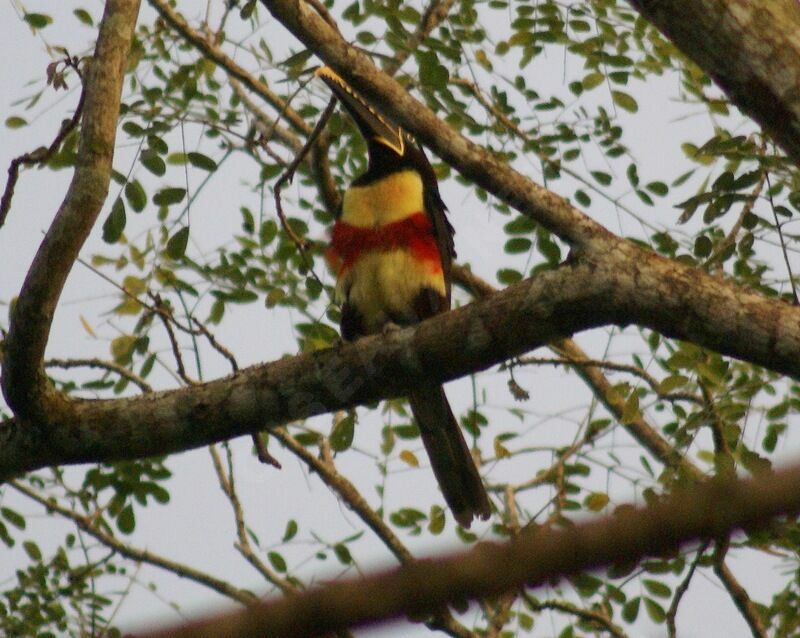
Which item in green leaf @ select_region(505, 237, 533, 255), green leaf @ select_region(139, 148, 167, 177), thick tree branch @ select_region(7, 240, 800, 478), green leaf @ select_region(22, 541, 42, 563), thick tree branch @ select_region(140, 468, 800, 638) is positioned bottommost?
thick tree branch @ select_region(140, 468, 800, 638)

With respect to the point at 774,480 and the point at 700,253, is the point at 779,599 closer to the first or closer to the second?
the point at 700,253

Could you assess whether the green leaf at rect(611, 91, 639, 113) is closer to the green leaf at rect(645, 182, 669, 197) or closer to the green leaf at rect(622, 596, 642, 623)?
the green leaf at rect(645, 182, 669, 197)

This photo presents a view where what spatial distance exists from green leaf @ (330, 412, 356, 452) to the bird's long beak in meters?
1.11

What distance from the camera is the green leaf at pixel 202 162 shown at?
391cm

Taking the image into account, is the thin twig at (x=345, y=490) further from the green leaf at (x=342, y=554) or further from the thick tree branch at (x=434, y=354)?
the thick tree branch at (x=434, y=354)

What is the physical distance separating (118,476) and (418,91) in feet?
6.26

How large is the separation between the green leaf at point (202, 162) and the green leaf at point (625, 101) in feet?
5.94

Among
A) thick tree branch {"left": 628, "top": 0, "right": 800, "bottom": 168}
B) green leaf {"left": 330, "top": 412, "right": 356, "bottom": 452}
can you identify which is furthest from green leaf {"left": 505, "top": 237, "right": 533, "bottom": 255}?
thick tree branch {"left": 628, "top": 0, "right": 800, "bottom": 168}

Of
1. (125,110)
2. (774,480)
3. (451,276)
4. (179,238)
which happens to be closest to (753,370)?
(451,276)

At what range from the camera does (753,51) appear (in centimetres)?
235

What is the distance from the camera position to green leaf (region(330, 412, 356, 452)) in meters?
3.90

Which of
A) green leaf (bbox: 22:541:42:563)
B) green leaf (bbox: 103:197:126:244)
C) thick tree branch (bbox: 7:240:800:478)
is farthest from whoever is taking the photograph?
green leaf (bbox: 22:541:42:563)

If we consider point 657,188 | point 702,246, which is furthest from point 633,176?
point 702,246

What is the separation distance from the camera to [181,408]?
2850 mm
